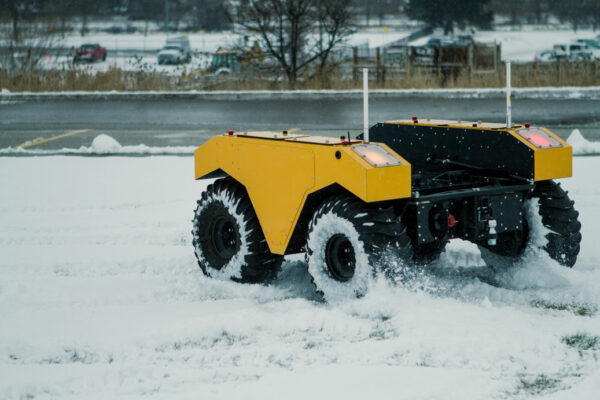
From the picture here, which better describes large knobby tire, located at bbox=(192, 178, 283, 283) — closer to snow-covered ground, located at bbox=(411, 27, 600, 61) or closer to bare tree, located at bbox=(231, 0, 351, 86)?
bare tree, located at bbox=(231, 0, 351, 86)

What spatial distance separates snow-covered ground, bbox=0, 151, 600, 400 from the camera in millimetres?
4148

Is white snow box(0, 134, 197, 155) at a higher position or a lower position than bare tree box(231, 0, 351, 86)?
lower

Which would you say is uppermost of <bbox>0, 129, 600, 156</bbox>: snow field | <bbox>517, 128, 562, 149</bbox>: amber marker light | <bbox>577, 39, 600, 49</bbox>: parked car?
<bbox>577, 39, 600, 49</bbox>: parked car

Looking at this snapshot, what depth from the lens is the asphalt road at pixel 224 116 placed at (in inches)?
615

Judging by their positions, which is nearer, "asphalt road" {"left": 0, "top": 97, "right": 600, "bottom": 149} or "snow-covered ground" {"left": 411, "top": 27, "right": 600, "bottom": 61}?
"asphalt road" {"left": 0, "top": 97, "right": 600, "bottom": 149}

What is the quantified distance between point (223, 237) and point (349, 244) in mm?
1227

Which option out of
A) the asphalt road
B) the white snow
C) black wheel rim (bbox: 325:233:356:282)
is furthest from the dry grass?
black wheel rim (bbox: 325:233:356:282)

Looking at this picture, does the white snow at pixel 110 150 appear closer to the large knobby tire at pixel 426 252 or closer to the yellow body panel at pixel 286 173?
the yellow body panel at pixel 286 173

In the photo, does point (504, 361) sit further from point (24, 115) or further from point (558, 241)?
point (24, 115)

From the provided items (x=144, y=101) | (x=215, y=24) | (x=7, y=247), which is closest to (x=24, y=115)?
(x=144, y=101)

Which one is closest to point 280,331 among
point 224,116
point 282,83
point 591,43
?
point 224,116

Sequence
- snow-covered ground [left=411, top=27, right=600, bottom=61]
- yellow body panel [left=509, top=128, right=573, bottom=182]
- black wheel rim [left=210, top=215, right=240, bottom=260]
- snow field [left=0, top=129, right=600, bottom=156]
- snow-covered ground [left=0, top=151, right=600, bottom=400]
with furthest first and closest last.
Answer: snow-covered ground [left=411, top=27, right=600, bottom=61]
snow field [left=0, top=129, right=600, bottom=156]
black wheel rim [left=210, top=215, right=240, bottom=260]
yellow body panel [left=509, top=128, right=573, bottom=182]
snow-covered ground [left=0, top=151, right=600, bottom=400]

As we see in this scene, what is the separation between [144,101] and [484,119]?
29.7 ft

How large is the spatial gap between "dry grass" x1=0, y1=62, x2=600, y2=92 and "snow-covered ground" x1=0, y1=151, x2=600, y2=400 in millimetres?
16233
